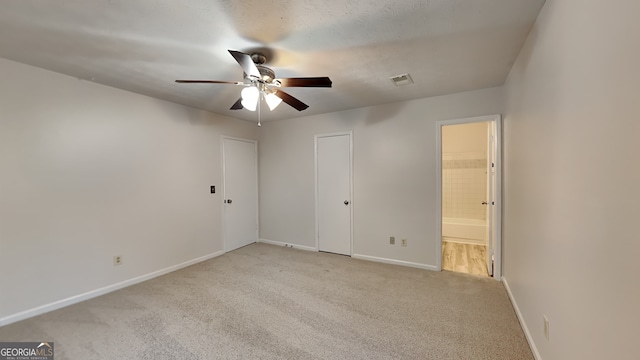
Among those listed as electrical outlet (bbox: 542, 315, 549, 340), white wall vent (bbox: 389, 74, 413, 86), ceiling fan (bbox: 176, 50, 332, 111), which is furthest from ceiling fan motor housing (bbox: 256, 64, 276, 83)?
electrical outlet (bbox: 542, 315, 549, 340)

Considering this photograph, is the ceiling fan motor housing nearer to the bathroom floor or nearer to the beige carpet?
the beige carpet

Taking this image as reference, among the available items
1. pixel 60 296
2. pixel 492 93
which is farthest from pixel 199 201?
pixel 492 93

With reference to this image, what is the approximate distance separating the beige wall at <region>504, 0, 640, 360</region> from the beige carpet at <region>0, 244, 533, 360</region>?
55 cm

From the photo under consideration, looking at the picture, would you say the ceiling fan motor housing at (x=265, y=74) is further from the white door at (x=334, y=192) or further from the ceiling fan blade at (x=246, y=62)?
the white door at (x=334, y=192)

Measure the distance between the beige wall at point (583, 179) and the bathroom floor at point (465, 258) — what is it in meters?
1.53

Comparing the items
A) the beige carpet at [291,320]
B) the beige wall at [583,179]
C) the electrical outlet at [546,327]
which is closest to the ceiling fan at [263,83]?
the beige wall at [583,179]

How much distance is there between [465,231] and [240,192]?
4.40m

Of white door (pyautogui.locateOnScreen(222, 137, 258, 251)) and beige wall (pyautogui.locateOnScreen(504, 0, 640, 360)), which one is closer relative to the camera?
beige wall (pyautogui.locateOnScreen(504, 0, 640, 360))

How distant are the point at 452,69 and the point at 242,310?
3218 mm

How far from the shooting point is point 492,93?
3006 millimetres

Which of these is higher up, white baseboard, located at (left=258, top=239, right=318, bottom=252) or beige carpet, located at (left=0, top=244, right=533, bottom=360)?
white baseboard, located at (left=258, top=239, right=318, bottom=252)

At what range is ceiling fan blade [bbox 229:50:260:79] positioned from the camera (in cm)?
160

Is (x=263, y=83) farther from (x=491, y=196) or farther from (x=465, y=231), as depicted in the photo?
(x=465, y=231)

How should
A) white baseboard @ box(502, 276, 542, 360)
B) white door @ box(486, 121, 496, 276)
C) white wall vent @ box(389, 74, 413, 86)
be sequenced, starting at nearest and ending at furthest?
white baseboard @ box(502, 276, 542, 360) → white wall vent @ box(389, 74, 413, 86) → white door @ box(486, 121, 496, 276)
